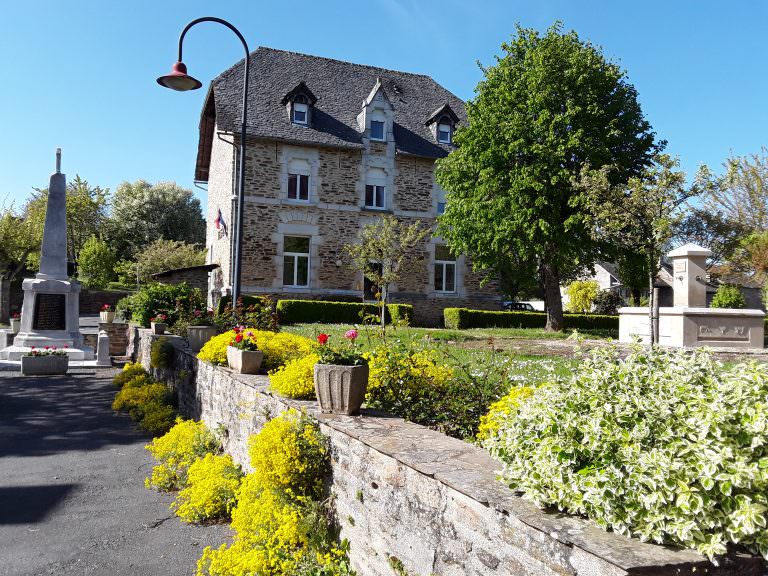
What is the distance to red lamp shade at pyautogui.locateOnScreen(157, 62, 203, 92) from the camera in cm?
900

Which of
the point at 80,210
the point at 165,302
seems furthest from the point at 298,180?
the point at 80,210

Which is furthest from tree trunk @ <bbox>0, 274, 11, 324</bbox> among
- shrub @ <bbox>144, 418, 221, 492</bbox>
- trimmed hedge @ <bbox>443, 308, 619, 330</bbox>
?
shrub @ <bbox>144, 418, 221, 492</bbox>

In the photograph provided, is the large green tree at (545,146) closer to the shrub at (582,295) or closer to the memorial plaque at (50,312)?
the memorial plaque at (50,312)

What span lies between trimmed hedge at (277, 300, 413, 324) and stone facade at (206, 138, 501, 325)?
77.2 inches

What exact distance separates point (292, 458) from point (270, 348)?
3462mm

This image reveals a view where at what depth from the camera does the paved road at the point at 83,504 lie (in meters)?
4.87

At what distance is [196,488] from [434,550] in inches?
147

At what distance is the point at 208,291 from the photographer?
84.6 feet

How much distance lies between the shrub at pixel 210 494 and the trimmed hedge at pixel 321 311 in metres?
14.0

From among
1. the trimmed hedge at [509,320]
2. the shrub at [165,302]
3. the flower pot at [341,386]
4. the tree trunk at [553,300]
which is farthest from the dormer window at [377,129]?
the flower pot at [341,386]

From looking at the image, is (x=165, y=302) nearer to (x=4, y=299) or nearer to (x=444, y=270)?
(x=444, y=270)

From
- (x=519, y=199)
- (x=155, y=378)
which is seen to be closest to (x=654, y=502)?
(x=155, y=378)

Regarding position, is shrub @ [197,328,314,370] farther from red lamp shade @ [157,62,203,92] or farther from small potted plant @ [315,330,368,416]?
red lamp shade @ [157,62,203,92]

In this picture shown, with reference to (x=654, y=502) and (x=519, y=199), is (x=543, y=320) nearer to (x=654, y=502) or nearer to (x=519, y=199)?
(x=519, y=199)
